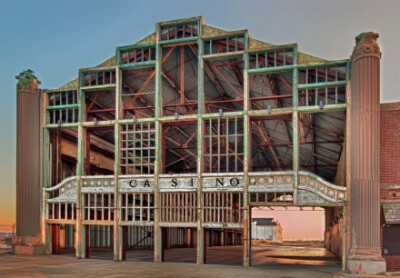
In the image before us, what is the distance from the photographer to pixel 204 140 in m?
21.1

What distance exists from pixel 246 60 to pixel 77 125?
8.81m

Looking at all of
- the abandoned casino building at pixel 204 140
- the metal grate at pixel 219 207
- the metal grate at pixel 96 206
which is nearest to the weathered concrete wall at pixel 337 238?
A: the abandoned casino building at pixel 204 140

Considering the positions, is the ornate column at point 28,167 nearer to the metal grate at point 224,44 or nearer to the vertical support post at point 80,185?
the vertical support post at point 80,185

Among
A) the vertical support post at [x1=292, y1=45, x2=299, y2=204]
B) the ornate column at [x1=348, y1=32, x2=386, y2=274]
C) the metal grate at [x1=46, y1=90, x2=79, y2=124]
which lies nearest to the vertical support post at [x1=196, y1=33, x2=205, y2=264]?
the vertical support post at [x1=292, y1=45, x2=299, y2=204]

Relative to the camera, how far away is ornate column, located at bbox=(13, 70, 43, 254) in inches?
909

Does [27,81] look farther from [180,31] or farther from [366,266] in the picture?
[366,266]

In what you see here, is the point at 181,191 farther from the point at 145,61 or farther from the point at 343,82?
the point at 343,82

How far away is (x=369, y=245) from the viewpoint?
17.4 m

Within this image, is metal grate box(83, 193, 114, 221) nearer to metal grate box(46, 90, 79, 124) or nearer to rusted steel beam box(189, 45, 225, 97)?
metal grate box(46, 90, 79, 124)

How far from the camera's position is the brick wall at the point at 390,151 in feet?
60.0

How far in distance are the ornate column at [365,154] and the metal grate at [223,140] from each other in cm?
488

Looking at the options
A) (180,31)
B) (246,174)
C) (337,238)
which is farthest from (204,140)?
(337,238)

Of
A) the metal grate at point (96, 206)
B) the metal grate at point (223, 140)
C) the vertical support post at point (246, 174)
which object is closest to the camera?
the vertical support post at point (246, 174)

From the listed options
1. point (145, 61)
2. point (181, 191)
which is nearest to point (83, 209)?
point (181, 191)
